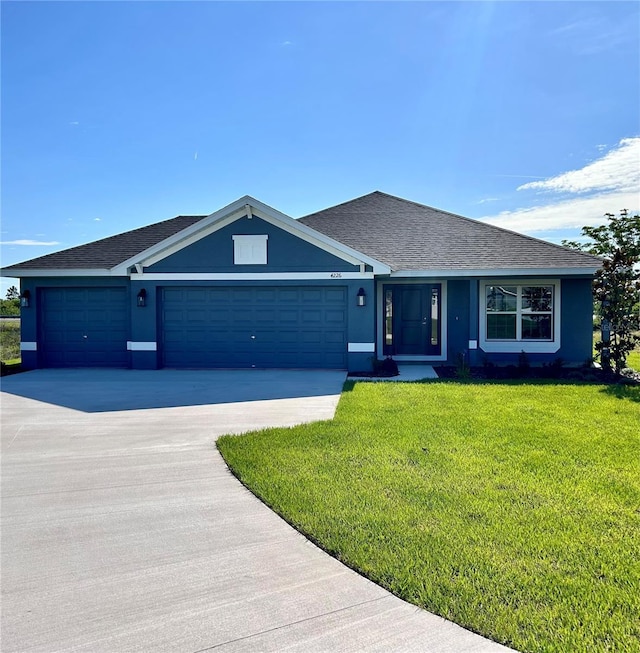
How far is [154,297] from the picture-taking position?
501 inches

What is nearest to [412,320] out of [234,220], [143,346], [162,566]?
[234,220]

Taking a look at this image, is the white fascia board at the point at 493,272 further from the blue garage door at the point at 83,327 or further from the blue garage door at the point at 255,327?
the blue garage door at the point at 83,327

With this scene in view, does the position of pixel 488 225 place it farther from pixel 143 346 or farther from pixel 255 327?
pixel 143 346

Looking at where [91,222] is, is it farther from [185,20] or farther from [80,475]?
[80,475]

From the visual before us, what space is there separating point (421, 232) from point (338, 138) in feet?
12.4

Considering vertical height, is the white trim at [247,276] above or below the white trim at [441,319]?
above

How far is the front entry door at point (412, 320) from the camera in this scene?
13922mm

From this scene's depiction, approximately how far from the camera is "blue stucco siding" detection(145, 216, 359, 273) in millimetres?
12367

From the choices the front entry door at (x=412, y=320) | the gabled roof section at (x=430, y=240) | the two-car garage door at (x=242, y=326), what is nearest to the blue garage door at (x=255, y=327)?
the two-car garage door at (x=242, y=326)

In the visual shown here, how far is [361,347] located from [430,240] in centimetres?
433

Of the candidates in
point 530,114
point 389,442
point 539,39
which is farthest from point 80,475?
point 530,114

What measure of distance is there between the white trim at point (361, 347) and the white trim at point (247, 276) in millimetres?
1655

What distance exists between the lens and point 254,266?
12.5 metres

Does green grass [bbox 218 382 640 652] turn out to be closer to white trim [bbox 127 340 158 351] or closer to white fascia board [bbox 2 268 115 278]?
white trim [bbox 127 340 158 351]
